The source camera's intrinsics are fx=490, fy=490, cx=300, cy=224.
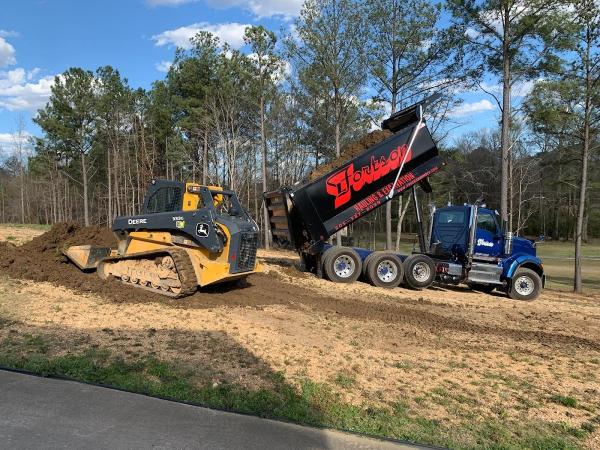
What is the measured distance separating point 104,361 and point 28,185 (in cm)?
6310

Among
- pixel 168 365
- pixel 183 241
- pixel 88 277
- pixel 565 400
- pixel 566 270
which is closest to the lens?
pixel 565 400

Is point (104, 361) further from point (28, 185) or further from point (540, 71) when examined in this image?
point (28, 185)

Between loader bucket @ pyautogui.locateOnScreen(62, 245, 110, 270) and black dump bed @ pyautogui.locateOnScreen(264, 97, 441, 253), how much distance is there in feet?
16.0

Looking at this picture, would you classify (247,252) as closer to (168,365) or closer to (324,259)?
(324,259)

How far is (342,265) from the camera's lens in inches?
563

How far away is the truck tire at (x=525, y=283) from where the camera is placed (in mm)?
14234

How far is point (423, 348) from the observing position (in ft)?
24.3

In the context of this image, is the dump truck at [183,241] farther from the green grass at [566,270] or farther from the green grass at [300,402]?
the green grass at [566,270]

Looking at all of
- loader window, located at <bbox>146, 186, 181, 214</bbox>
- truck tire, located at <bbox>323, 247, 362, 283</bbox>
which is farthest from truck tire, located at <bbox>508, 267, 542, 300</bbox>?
loader window, located at <bbox>146, 186, 181, 214</bbox>

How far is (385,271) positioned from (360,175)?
116 inches

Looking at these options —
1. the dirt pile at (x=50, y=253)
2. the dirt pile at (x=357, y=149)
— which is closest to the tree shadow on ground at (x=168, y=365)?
the dirt pile at (x=50, y=253)

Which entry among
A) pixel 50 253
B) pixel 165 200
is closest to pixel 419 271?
pixel 165 200

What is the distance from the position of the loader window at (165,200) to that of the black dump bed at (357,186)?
3.72m

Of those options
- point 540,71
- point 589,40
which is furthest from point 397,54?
point 589,40
